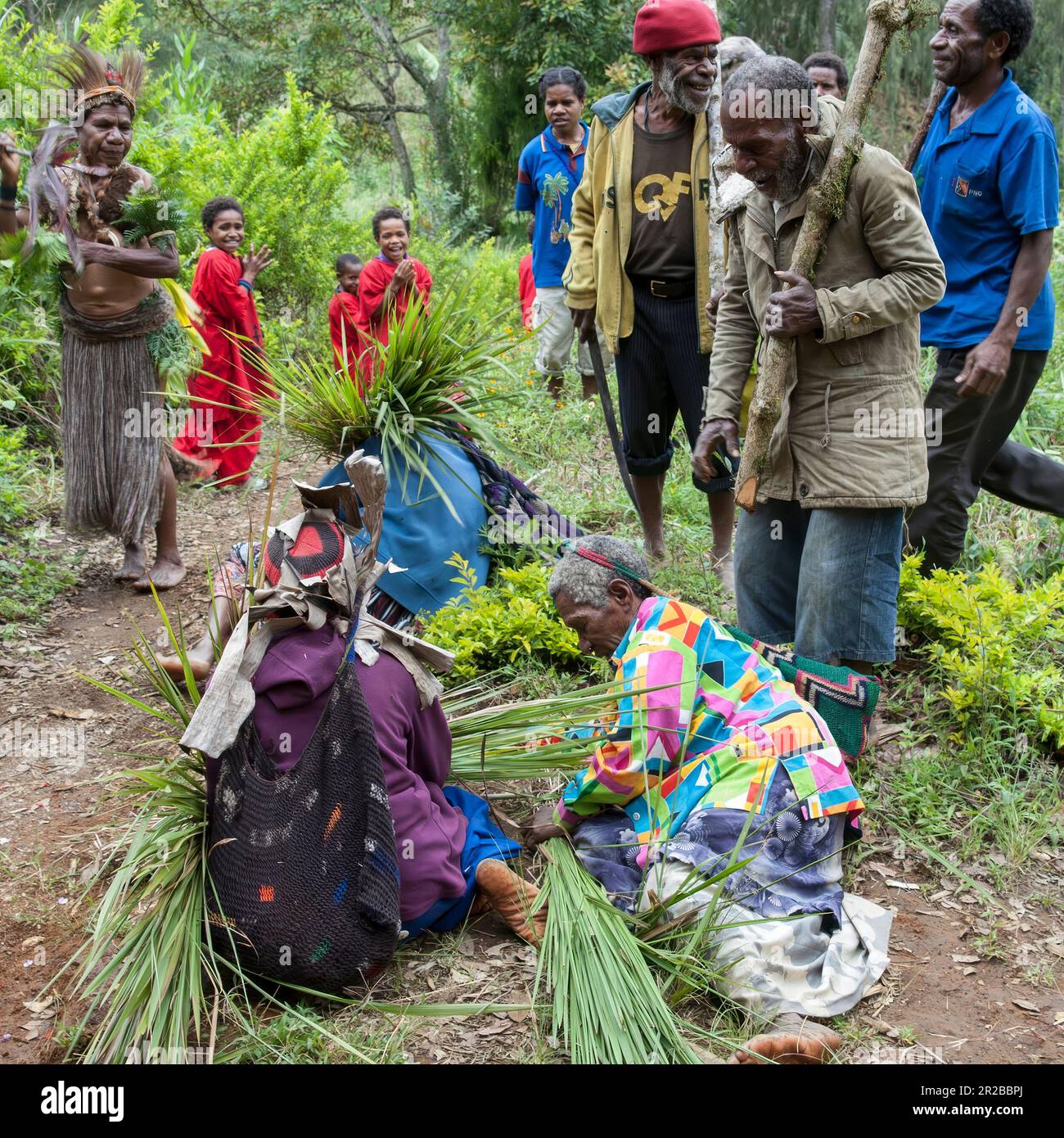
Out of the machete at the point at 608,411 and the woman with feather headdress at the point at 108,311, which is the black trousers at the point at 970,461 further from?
the woman with feather headdress at the point at 108,311

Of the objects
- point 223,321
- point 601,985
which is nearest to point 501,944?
point 601,985

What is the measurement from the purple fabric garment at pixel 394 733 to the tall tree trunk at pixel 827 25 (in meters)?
11.9

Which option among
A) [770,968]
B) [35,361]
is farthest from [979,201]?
[35,361]

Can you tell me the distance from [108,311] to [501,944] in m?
3.36

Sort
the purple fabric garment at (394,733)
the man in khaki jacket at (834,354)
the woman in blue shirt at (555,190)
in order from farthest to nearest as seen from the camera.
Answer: the woman in blue shirt at (555,190) < the man in khaki jacket at (834,354) < the purple fabric garment at (394,733)

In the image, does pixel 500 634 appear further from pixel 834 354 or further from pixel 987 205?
pixel 987 205

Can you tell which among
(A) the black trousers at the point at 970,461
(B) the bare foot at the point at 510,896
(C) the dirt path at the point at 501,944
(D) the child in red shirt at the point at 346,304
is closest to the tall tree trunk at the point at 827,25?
(D) the child in red shirt at the point at 346,304

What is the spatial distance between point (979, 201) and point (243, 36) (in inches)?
631

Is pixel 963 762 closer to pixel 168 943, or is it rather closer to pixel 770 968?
pixel 770 968

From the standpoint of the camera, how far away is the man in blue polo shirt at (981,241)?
381cm

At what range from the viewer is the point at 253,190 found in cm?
873

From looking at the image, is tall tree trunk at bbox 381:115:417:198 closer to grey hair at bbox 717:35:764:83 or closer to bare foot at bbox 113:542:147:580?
bare foot at bbox 113:542:147:580

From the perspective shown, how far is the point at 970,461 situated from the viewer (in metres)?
4.11

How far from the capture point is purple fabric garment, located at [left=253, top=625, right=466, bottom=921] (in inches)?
102
